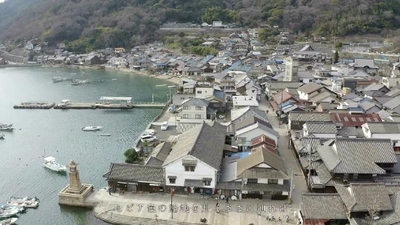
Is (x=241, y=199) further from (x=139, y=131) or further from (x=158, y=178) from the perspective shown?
(x=139, y=131)

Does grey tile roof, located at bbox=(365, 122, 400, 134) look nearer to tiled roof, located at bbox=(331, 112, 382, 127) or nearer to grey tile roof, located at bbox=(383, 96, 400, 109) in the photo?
tiled roof, located at bbox=(331, 112, 382, 127)

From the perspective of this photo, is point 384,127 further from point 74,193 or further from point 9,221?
point 9,221

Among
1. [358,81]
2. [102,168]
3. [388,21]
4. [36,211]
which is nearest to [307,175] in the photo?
[102,168]

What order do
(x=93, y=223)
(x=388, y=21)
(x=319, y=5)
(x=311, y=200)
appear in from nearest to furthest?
(x=311, y=200), (x=93, y=223), (x=388, y=21), (x=319, y=5)

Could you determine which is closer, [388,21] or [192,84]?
[192,84]

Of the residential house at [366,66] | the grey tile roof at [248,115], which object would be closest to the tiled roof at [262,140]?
the grey tile roof at [248,115]
